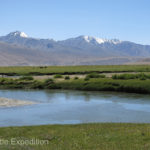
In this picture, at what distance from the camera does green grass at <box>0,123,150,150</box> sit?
16.5m

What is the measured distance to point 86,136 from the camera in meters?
19.0

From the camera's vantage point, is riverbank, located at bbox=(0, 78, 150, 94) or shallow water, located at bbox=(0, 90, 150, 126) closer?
shallow water, located at bbox=(0, 90, 150, 126)

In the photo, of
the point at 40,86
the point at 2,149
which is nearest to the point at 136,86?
the point at 40,86

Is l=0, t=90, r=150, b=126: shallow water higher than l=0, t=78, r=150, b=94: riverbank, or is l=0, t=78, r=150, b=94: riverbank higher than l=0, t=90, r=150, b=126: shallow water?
l=0, t=78, r=150, b=94: riverbank

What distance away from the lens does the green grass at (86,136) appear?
16.5 meters

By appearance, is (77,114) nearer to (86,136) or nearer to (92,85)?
(86,136)

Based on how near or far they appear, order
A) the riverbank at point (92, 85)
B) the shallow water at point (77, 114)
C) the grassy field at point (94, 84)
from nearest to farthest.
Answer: the shallow water at point (77, 114), the riverbank at point (92, 85), the grassy field at point (94, 84)

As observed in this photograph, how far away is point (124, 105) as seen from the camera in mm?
40031

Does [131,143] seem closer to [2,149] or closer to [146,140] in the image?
[146,140]

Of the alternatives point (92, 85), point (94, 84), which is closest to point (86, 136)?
point (92, 85)

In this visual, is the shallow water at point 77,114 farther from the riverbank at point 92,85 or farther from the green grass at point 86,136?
the riverbank at point 92,85

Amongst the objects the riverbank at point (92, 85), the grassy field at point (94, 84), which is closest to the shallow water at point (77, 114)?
the riverbank at point (92, 85)

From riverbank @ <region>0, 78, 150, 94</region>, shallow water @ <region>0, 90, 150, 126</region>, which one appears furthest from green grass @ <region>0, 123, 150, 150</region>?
riverbank @ <region>0, 78, 150, 94</region>

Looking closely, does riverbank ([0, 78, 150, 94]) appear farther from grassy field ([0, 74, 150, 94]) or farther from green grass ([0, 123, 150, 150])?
green grass ([0, 123, 150, 150])
